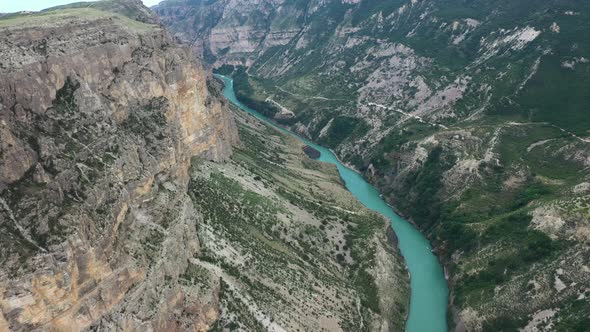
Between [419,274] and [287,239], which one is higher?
[287,239]

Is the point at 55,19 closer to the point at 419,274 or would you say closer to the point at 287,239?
the point at 287,239

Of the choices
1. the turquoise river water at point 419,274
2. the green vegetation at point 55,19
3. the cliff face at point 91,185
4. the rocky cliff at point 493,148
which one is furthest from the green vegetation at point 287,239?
the green vegetation at point 55,19

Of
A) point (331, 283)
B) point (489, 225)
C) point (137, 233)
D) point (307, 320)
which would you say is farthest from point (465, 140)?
point (137, 233)

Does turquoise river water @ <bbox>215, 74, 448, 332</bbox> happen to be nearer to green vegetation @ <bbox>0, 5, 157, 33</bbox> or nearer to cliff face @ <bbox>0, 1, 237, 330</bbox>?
cliff face @ <bbox>0, 1, 237, 330</bbox>

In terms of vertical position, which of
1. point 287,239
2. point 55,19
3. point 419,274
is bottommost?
point 419,274

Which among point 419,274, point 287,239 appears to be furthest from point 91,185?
point 419,274

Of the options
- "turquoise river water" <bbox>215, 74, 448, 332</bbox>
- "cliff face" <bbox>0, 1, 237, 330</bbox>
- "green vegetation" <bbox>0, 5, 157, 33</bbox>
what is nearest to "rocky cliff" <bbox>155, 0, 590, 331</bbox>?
"turquoise river water" <bbox>215, 74, 448, 332</bbox>

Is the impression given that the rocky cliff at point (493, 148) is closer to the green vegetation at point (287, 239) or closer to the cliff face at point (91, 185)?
the green vegetation at point (287, 239)

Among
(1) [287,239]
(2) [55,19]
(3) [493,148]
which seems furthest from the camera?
(3) [493,148]
